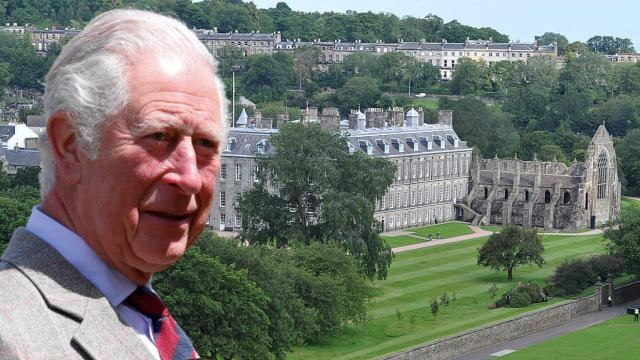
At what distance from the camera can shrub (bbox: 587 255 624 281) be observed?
186ft

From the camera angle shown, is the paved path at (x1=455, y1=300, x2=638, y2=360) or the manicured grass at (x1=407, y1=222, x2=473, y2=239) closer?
the paved path at (x1=455, y1=300, x2=638, y2=360)

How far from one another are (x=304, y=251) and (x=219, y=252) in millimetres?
8580

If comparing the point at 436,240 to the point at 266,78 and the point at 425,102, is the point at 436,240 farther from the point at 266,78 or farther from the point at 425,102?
the point at 266,78

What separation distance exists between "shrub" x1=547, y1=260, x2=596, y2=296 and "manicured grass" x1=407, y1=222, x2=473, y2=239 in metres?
16.2

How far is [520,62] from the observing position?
150 metres

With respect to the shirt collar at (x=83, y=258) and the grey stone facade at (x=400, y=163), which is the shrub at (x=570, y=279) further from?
the shirt collar at (x=83, y=258)

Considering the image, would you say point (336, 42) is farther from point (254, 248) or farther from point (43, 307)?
point (43, 307)

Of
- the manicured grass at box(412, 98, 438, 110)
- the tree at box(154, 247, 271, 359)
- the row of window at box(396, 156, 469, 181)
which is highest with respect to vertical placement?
the tree at box(154, 247, 271, 359)

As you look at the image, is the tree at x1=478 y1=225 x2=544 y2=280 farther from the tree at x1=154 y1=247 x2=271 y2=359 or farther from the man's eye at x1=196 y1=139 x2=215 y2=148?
the man's eye at x1=196 y1=139 x2=215 y2=148

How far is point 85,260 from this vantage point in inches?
166

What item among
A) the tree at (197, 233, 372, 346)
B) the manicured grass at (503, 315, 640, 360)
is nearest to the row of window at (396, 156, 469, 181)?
the tree at (197, 233, 372, 346)

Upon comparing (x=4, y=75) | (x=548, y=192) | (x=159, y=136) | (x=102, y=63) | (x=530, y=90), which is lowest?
(x=548, y=192)

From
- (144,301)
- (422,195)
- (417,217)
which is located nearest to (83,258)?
(144,301)

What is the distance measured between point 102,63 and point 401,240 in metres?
66.0
